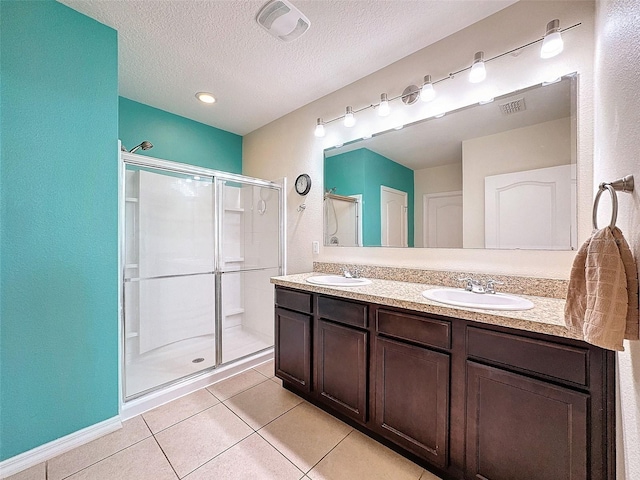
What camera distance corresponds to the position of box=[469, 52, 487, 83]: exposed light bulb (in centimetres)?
155

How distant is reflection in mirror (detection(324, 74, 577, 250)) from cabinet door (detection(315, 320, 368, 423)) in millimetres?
822

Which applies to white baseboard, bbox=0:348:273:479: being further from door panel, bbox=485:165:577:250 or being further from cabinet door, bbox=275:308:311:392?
door panel, bbox=485:165:577:250

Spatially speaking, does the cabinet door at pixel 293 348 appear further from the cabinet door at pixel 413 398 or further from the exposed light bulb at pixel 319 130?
the exposed light bulb at pixel 319 130

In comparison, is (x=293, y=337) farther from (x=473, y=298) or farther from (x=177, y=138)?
(x=177, y=138)

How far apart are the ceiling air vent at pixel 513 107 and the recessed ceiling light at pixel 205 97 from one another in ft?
7.83

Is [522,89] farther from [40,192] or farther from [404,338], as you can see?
[40,192]

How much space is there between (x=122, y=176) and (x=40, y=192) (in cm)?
43

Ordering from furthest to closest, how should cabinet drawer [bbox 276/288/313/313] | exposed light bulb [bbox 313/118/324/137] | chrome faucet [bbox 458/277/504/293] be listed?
exposed light bulb [bbox 313/118/324/137] < cabinet drawer [bbox 276/288/313/313] < chrome faucet [bbox 458/277/504/293]

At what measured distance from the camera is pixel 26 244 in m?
1.40

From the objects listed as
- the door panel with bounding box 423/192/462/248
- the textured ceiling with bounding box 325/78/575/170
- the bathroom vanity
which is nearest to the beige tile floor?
the bathroom vanity

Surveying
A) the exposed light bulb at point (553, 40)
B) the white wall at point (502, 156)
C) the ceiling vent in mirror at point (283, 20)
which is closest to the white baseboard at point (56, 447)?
the white wall at point (502, 156)

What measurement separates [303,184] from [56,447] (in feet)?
8.08

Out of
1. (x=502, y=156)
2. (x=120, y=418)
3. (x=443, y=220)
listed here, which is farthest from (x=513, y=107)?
(x=120, y=418)

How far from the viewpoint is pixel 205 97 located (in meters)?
2.54
